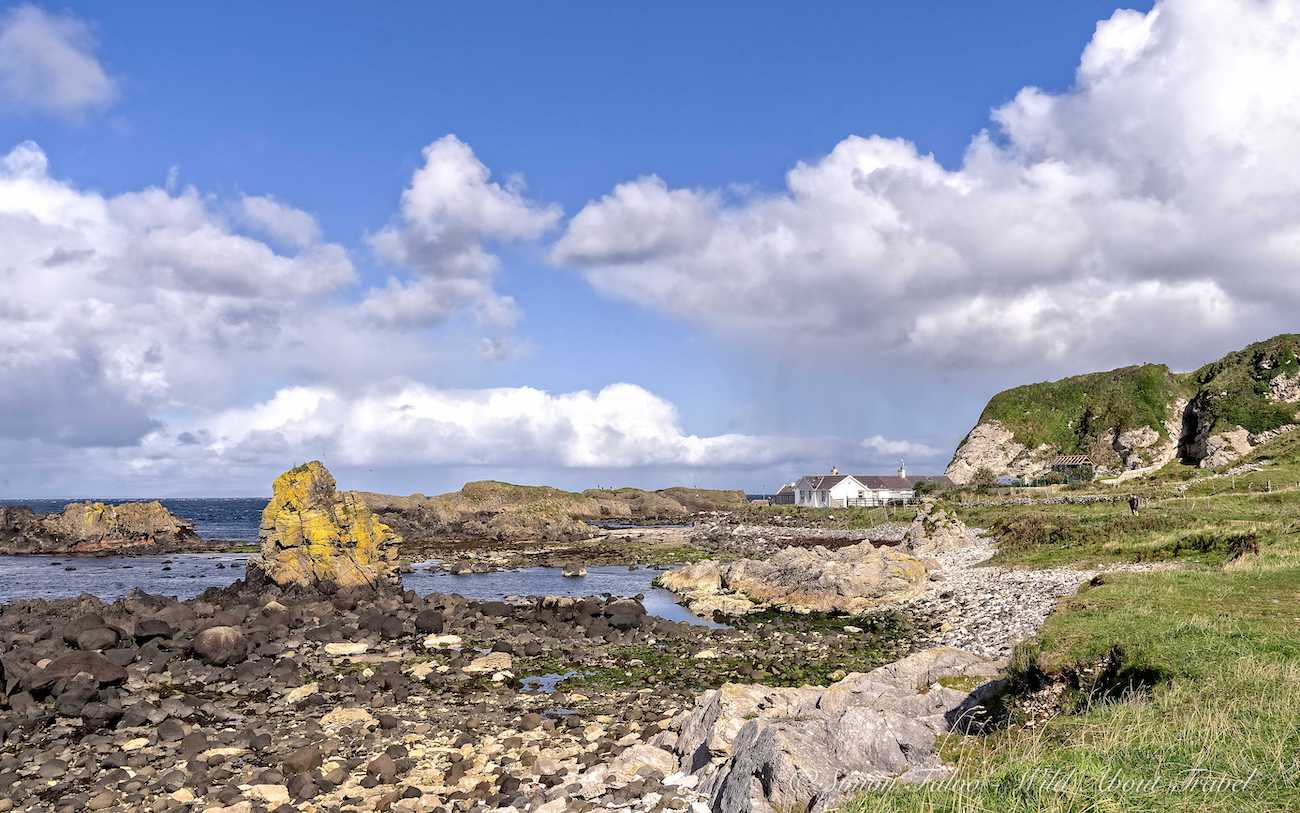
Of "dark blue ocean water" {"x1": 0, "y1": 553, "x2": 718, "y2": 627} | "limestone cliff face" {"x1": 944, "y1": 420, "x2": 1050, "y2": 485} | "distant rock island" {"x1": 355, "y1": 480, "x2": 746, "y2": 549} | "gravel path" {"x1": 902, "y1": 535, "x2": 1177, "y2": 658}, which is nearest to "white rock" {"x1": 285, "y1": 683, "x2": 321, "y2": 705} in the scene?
"dark blue ocean water" {"x1": 0, "y1": 553, "x2": 718, "y2": 627}

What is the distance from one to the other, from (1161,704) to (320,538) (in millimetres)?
43470

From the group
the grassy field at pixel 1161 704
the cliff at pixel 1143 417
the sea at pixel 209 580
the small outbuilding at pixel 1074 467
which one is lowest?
the sea at pixel 209 580

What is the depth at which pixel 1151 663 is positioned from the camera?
15.1 meters

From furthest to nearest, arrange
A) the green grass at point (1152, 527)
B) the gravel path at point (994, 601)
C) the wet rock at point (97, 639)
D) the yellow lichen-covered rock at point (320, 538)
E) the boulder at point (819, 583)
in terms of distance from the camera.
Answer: the yellow lichen-covered rock at point (320, 538) < the boulder at point (819, 583) < the green grass at point (1152, 527) < the wet rock at point (97, 639) < the gravel path at point (994, 601)

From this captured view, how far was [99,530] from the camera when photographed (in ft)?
317

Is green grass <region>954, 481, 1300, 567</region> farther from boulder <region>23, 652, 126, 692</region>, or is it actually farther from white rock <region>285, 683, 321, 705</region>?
boulder <region>23, 652, 126, 692</region>

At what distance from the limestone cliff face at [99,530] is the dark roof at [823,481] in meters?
94.0

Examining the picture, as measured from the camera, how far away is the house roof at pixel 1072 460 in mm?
121606

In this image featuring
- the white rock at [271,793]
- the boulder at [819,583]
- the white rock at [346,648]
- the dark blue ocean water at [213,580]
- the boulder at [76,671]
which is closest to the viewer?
the white rock at [271,793]

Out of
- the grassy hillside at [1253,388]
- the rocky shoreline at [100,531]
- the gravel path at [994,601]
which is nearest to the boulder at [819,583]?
the gravel path at [994,601]

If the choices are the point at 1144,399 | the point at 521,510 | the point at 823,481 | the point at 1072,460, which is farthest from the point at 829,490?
the point at 521,510

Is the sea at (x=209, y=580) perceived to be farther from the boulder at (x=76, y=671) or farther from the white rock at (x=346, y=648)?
the boulder at (x=76, y=671)

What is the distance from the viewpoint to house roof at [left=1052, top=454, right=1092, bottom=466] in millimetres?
121606

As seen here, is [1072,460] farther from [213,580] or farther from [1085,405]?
[213,580]
